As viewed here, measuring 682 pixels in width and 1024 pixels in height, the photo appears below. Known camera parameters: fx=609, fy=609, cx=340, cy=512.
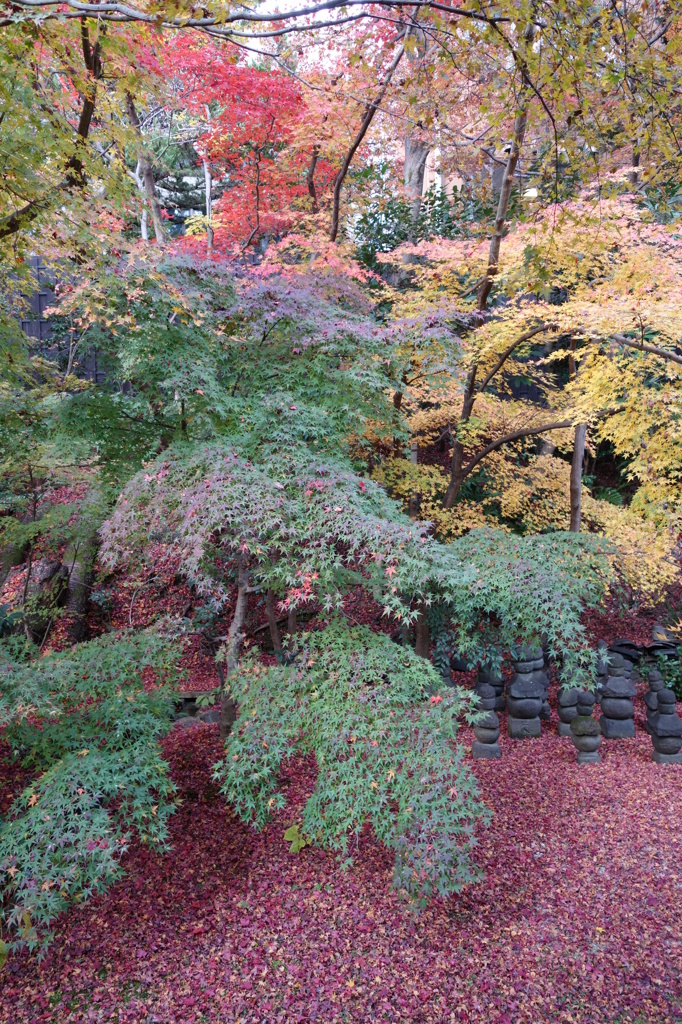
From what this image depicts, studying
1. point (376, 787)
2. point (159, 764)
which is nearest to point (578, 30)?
point (376, 787)

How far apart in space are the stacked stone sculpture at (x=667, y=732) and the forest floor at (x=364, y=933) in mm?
822

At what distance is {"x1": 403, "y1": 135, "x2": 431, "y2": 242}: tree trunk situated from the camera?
966cm

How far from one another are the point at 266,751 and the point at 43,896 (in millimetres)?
1230

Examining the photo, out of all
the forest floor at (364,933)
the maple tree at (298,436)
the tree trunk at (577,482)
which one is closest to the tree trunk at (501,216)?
the maple tree at (298,436)

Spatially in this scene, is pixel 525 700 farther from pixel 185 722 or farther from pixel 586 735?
pixel 185 722

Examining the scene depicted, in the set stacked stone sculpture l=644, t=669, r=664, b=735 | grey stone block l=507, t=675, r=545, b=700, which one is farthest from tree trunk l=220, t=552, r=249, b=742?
stacked stone sculpture l=644, t=669, r=664, b=735

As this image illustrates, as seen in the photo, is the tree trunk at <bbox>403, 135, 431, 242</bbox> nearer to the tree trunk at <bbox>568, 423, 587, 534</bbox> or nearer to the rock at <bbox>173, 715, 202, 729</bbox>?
the tree trunk at <bbox>568, 423, 587, 534</bbox>

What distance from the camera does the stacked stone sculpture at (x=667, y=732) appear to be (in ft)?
17.7

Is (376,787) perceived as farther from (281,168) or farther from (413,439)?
(281,168)

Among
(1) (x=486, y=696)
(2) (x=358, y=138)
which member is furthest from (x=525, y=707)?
(2) (x=358, y=138)

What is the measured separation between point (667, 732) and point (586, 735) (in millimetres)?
698

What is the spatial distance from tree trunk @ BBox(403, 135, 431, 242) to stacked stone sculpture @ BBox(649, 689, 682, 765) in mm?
7541

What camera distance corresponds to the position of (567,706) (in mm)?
5840

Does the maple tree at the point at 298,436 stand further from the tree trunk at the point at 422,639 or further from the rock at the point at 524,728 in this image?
the rock at the point at 524,728
